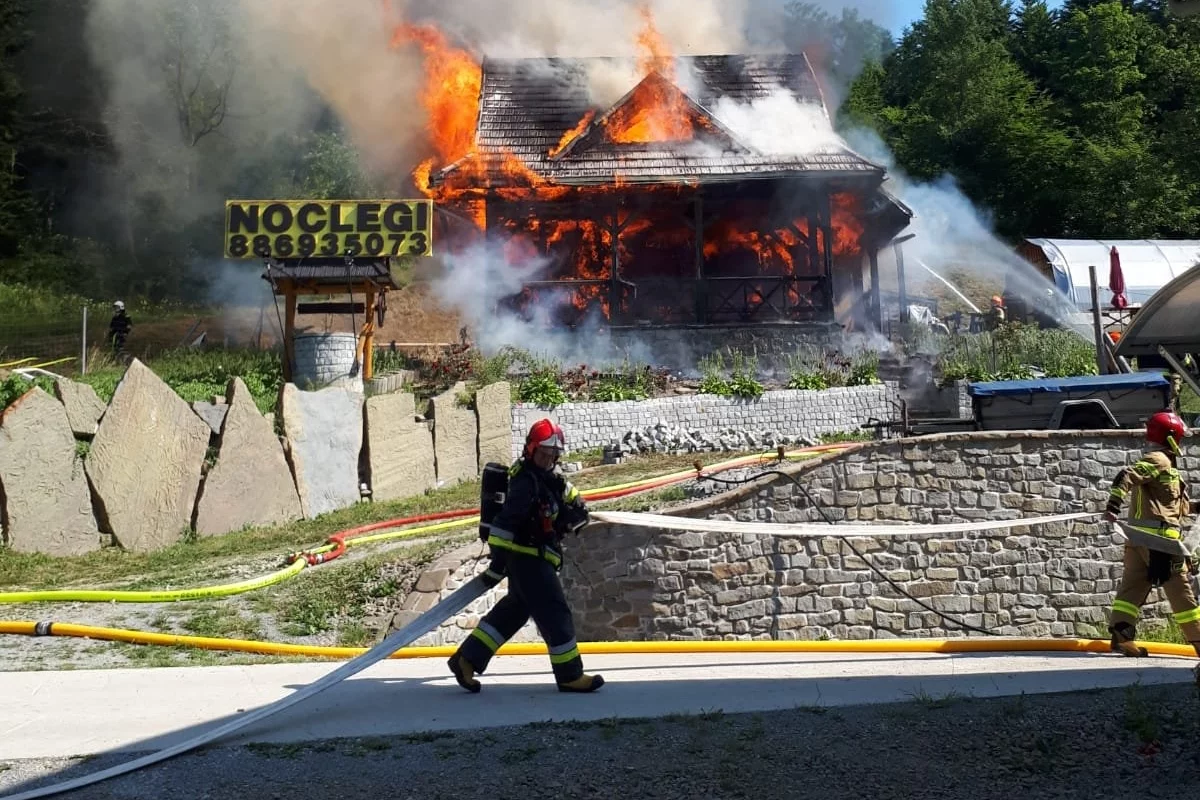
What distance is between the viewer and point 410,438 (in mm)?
14812

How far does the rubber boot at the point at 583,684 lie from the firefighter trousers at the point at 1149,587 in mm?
3819

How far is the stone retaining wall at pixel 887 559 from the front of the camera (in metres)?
9.45

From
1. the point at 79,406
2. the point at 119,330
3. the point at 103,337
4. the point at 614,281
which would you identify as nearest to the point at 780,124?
the point at 614,281

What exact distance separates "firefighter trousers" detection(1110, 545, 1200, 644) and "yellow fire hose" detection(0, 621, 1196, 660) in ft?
1.36

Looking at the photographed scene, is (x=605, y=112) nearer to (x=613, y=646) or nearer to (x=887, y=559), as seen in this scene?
(x=887, y=559)

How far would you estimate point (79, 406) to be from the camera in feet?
37.2

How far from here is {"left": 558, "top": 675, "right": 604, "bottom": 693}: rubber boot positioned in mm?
6352

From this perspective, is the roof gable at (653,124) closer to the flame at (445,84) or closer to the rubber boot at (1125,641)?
the flame at (445,84)

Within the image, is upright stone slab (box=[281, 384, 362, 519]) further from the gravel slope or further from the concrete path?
the gravel slope

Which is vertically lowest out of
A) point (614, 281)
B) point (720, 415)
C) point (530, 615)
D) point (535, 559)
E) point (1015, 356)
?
point (530, 615)

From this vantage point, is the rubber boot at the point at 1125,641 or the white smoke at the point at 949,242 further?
the white smoke at the point at 949,242

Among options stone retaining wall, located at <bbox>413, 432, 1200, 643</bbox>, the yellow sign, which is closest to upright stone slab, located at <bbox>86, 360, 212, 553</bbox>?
stone retaining wall, located at <bbox>413, 432, 1200, 643</bbox>

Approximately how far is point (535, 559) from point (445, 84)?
20856mm

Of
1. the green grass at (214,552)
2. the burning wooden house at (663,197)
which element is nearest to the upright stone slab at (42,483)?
the green grass at (214,552)
